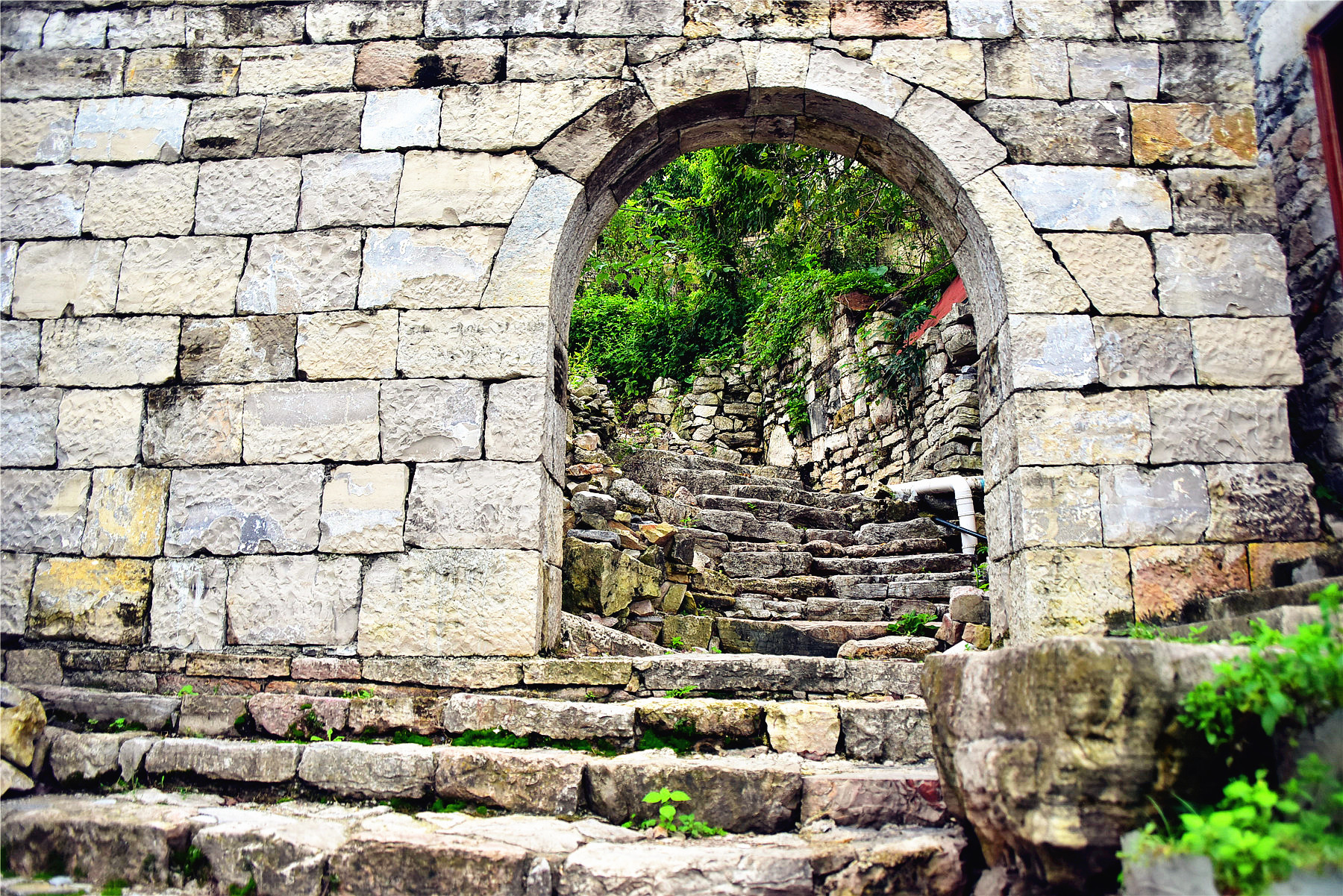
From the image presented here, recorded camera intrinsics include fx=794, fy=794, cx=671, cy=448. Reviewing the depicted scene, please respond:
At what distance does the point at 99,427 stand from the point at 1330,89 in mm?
5758

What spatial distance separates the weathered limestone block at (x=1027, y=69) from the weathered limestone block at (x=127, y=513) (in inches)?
171

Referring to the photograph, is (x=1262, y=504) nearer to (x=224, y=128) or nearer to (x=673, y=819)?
(x=673, y=819)

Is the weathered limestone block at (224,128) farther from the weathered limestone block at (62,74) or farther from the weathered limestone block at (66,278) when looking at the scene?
the weathered limestone block at (66,278)

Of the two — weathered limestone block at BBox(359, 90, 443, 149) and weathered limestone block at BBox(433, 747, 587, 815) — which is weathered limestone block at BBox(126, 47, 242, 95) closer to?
weathered limestone block at BBox(359, 90, 443, 149)

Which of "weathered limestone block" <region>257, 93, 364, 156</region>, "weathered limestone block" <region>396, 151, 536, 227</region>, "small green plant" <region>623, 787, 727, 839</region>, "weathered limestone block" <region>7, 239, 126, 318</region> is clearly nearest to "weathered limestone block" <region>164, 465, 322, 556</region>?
"weathered limestone block" <region>7, 239, 126, 318</region>

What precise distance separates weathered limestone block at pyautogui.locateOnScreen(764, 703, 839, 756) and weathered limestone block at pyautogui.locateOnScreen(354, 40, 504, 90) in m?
3.24

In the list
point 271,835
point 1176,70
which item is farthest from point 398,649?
point 1176,70

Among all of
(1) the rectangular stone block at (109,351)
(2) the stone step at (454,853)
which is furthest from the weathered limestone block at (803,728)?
(1) the rectangular stone block at (109,351)

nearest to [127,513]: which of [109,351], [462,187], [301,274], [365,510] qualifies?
[109,351]

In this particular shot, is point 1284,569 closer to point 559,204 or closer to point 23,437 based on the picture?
point 559,204

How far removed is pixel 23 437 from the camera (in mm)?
3691

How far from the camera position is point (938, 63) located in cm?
385

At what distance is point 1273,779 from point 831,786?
129cm

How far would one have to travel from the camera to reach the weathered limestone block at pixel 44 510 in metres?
3.60
